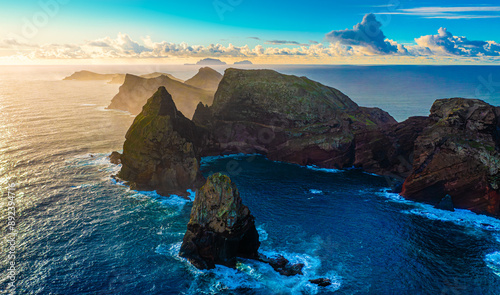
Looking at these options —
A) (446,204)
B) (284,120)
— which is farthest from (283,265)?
(284,120)

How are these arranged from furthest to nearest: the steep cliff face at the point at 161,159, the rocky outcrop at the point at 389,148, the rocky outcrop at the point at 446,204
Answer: the rocky outcrop at the point at 389,148
the steep cliff face at the point at 161,159
the rocky outcrop at the point at 446,204

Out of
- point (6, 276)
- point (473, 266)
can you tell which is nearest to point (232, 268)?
point (6, 276)

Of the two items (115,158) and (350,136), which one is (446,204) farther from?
(115,158)

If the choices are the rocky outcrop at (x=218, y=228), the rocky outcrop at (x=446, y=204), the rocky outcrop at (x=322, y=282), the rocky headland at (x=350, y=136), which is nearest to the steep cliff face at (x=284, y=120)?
the rocky headland at (x=350, y=136)

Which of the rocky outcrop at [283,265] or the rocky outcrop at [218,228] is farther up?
the rocky outcrop at [218,228]

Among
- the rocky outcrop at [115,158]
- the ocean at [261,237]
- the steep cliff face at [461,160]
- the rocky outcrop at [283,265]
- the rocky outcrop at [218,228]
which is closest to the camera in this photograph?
the ocean at [261,237]

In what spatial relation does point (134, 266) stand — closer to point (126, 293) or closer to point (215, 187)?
point (126, 293)

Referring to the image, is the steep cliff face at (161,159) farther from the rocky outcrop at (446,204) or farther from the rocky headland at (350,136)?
the rocky outcrop at (446,204)
